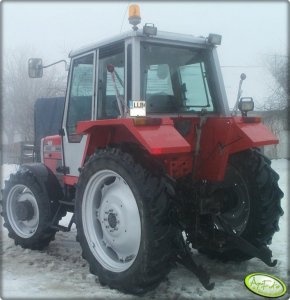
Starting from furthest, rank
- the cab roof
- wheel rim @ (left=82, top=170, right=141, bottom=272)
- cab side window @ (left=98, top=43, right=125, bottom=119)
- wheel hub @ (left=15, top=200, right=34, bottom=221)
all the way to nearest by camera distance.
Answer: wheel hub @ (left=15, top=200, right=34, bottom=221) < cab side window @ (left=98, top=43, right=125, bottom=119) < the cab roof < wheel rim @ (left=82, top=170, right=141, bottom=272)

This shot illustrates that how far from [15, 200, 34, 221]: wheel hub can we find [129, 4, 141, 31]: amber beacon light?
2.54 m

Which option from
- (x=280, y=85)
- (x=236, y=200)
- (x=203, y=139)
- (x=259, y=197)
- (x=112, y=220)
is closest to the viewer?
(x=112, y=220)

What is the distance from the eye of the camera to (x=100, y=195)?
403 centimetres

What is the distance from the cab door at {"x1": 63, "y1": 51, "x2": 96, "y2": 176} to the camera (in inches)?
182

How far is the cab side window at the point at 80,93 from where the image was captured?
15.1 ft

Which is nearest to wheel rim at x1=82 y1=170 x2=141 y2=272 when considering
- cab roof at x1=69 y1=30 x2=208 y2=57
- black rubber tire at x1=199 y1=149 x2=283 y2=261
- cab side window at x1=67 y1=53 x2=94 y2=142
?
cab side window at x1=67 y1=53 x2=94 y2=142

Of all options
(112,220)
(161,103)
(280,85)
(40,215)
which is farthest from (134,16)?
(280,85)

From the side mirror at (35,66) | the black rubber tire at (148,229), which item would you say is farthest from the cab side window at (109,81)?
the side mirror at (35,66)

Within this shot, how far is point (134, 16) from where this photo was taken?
387 cm

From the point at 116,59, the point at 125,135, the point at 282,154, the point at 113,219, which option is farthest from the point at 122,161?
the point at 282,154

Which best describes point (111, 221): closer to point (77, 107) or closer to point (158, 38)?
point (77, 107)

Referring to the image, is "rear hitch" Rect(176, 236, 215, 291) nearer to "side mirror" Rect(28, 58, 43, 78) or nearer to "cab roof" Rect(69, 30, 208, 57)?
"cab roof" Rect(69, 30, 208, 57)

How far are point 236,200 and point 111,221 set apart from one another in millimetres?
1361

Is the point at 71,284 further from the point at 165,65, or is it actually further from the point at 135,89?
the point at 165,65
